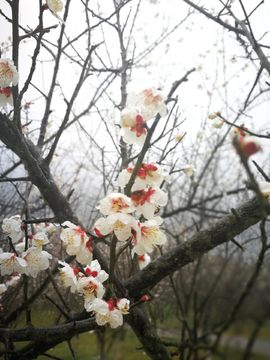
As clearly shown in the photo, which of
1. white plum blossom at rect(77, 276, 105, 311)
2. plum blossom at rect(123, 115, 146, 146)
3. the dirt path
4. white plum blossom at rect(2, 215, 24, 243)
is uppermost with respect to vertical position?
white plum blossom at rect(2, 215, 24, 243)

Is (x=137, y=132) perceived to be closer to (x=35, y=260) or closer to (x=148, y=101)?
(x=148, y=101)

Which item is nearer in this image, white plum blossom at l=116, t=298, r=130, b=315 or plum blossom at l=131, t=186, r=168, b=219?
plum blossom at l=131, t=186, r=168, b=219

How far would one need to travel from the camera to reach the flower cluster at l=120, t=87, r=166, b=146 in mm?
694

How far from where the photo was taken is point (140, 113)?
0.70 metres

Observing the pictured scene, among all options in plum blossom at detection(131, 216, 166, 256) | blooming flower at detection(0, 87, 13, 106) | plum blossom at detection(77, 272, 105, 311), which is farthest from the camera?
blooming flower at detection(0, 87, 13, 106)

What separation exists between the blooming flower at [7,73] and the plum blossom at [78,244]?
72cm

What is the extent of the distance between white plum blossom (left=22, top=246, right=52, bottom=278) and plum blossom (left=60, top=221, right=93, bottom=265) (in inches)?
14.9

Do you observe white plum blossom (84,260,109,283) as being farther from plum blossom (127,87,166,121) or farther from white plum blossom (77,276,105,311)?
plum blossom (127,87,166,121)

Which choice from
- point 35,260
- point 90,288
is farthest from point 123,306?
point 35,260

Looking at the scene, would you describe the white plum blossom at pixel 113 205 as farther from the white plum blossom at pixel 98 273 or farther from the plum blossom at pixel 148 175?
the white plum blossom at pixel 98 273

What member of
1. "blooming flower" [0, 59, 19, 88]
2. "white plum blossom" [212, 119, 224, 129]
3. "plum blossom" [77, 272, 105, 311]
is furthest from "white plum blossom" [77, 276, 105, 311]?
"white plum blossom" [212, 119, 224, 129]

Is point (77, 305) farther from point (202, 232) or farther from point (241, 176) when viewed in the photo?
point (241, 176)

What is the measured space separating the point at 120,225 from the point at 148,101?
400mm

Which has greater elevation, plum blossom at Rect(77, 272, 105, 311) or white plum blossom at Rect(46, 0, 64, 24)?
white plum blossom at Rect(46, 0, 64, 24)
